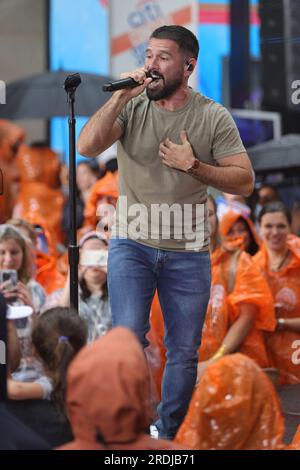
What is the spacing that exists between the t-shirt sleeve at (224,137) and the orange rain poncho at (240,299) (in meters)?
1.76

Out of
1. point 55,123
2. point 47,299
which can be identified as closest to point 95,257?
point 47,299

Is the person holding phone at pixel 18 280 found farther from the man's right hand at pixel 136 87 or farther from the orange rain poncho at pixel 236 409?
the orange rain poncho at pixel 236 409

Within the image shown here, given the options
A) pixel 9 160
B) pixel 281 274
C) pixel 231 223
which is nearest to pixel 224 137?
pixel 281 274

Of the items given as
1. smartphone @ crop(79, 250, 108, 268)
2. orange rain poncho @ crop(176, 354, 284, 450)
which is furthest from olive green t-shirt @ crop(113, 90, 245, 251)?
smartphone @ crop(79, 250, 108, 268)

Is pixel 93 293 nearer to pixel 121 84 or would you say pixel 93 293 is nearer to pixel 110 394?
pixel 121 84

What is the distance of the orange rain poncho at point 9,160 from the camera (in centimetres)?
826

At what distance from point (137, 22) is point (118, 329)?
7.47 m

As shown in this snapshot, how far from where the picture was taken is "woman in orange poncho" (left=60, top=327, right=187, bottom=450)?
2.76 meters

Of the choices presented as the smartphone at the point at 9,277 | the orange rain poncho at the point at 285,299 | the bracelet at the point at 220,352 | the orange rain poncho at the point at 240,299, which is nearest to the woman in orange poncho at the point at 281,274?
the orange rain poncho at the point at 285,299

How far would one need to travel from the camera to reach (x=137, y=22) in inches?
396

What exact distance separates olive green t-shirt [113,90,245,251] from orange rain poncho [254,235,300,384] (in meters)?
1.97

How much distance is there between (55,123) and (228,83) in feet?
7.17

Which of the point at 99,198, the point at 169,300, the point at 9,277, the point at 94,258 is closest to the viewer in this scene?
the point at 169,300
